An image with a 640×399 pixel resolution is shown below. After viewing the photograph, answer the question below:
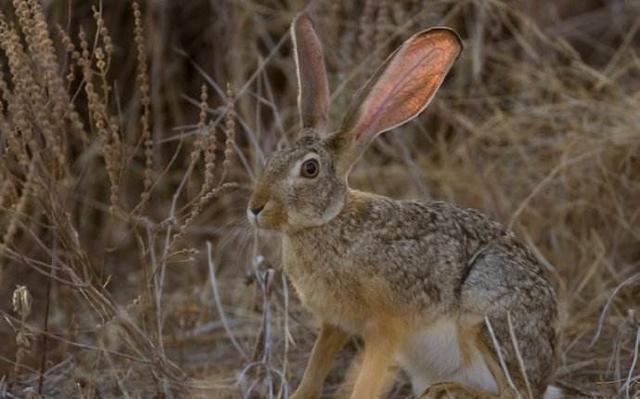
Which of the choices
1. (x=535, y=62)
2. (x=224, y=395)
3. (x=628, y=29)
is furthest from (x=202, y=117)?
(x=628, y=29)

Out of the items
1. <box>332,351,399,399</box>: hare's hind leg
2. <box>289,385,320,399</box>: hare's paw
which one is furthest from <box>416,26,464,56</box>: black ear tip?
<box>289,385,320,399</box>: hare's paw

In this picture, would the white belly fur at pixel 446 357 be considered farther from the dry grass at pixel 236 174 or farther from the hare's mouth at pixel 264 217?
the hare's mouth at pixel 264 217

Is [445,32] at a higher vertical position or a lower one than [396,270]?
higher

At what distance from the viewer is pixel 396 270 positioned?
3.63 m

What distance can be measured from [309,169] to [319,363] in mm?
582

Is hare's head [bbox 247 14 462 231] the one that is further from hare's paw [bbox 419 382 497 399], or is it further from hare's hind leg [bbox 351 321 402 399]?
hare's paw [bbox 419 382 497 399]

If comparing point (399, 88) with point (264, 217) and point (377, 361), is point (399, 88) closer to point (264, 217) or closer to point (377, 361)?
point (264, 217)

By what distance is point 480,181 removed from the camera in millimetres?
5078

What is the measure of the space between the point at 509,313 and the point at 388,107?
0.62 m

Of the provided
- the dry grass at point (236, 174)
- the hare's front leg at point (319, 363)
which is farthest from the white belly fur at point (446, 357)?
the dry grass at point (236, 174)

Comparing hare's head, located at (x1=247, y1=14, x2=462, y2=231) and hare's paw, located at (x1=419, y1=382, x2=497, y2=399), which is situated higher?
hare's head, located at (x1=247, y1=14, x2=462, y2=231)

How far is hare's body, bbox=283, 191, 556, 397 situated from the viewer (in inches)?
141

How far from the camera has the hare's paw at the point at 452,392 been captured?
3658 millimetres

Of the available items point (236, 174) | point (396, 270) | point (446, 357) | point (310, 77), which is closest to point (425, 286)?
point (396, 270)
